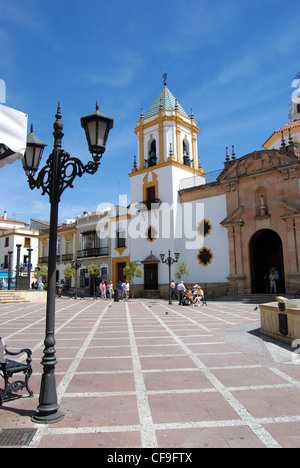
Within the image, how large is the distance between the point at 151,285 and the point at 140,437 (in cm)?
2230

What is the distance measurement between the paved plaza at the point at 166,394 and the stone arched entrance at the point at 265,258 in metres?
13.7

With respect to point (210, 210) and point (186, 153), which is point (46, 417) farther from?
point (186, 153)

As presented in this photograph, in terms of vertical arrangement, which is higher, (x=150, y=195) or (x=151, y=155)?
(x=151, y=155)

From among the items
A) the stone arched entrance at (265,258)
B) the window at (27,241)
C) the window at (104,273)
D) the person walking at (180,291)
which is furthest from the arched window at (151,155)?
the window at (27,241)

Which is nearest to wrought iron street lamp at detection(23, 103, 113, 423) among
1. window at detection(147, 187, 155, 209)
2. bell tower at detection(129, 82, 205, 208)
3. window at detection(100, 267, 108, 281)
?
bell tower at detection(129, 82, 205, 208)

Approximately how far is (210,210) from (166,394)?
19500 millimetres

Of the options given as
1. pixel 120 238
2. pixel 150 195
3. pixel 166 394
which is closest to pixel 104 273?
pixel 120 238

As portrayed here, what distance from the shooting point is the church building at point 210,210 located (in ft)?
65.4

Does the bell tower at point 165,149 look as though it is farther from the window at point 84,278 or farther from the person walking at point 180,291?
the window at point 84,278

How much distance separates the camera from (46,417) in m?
3.59

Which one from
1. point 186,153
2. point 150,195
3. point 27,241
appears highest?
point 186,153

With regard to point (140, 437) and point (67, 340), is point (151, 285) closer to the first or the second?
point (67, 340)
